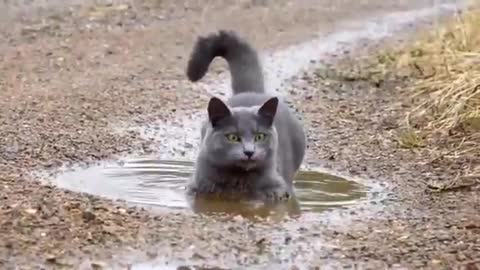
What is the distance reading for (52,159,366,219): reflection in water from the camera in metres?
5.66

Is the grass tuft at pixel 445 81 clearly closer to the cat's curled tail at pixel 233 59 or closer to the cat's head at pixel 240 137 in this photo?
the cat's curled tail at pixel 233 59

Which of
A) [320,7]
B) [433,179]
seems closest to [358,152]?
[433,179]

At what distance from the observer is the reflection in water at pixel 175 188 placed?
18.6 ft

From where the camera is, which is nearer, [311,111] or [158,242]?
[158,242]

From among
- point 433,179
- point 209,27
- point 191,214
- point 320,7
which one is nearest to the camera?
point 191,214

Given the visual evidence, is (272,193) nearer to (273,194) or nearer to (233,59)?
(273,194)

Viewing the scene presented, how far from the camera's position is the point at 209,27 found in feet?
38.0

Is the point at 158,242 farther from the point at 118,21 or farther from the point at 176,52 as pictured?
the point at 118,21

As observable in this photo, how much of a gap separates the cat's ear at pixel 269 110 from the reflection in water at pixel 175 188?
43 cm

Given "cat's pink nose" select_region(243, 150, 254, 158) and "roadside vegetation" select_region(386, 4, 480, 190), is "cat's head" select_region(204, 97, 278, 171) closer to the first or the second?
"cat's pink nose" select_region(243, 150, 254, 158)

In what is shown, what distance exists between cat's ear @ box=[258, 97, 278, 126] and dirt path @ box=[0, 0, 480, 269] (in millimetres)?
757

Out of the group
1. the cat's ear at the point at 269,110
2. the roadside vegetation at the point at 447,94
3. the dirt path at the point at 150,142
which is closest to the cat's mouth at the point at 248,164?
the cat's ear at the point at 269,110

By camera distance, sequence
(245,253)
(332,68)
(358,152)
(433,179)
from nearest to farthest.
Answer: (245,253)
(433,179)
(358,152)
(332,68)

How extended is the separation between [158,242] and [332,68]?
204 inches
